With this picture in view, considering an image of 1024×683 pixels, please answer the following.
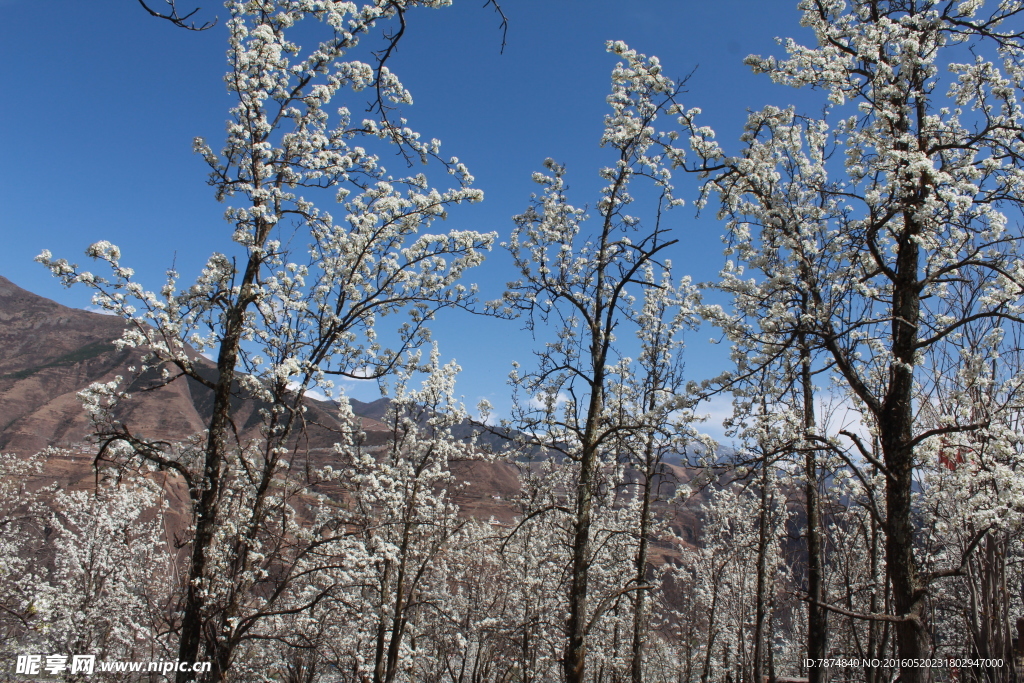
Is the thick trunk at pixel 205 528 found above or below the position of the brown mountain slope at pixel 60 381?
below

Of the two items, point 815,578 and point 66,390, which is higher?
point 66,390

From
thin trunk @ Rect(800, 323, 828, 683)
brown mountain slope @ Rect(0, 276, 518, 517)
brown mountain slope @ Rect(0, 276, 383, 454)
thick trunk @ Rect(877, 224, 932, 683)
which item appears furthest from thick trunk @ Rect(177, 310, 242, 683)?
brown mountain slope @ Rect(0, 276, 383, 454)

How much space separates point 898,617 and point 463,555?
14.1 metres

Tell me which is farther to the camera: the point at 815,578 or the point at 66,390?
the point at 66,390

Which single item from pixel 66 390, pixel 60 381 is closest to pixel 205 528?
pixel 66 390

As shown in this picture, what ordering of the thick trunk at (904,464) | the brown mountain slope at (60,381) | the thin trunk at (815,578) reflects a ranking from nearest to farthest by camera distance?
1. the thick trunk at (904,464)
2. the thin trunk at (815,578)
3. the brown mountain slope at (60,381)

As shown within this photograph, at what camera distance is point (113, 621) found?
1764 centimetres

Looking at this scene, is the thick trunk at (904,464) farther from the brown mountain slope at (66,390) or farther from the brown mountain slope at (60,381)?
the brown mountain slope at (60,381)

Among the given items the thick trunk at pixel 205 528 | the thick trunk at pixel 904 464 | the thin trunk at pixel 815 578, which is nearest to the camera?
the thick trunk at pixel 904 464

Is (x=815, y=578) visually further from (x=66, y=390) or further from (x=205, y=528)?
(x=66, y=390)

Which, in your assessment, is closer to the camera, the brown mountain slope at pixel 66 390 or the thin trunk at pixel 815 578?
the thin trunk at pixel 815 578

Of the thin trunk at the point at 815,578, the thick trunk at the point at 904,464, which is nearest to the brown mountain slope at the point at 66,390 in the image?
the thin trunk at the point at 815,578

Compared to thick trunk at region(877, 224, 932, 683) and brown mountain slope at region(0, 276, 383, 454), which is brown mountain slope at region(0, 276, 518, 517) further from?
thick trunk at region(877, 224, 932, 683)

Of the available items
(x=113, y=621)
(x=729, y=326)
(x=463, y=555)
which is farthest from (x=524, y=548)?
(x=113, y=621)
